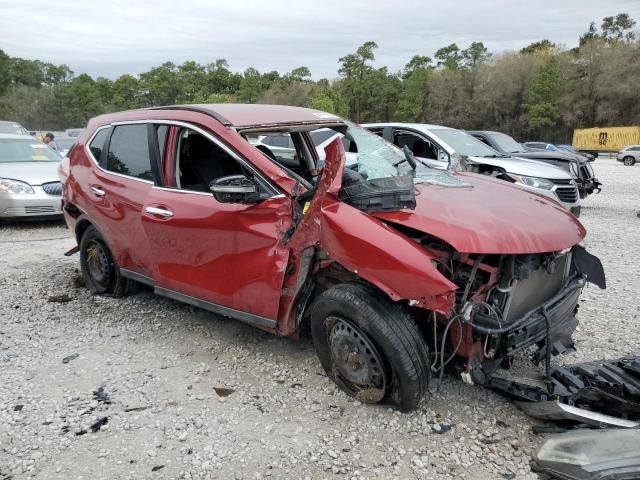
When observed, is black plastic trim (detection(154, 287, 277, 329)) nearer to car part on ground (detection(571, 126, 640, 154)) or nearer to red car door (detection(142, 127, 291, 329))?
red car door (detection(142, 127, 291, 329))

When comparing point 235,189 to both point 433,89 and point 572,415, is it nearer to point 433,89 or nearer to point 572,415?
point 572,415

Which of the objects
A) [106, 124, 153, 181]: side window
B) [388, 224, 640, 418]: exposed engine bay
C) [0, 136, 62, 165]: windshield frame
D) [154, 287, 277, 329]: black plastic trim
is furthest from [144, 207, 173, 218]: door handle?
[0, 136, 62, 165]: windshield frame

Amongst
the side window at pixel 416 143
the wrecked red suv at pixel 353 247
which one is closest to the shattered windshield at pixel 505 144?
the side window at pixel 416 143

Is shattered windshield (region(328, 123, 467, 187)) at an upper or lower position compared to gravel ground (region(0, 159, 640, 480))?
upper

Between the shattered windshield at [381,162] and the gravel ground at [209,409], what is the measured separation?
146cm

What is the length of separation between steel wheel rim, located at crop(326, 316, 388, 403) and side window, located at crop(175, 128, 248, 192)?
1560 mm

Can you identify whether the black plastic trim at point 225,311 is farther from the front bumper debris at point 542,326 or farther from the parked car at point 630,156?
the parked car at point 630,156

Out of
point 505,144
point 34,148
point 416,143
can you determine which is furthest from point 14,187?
point 505,144

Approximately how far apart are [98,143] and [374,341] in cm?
356

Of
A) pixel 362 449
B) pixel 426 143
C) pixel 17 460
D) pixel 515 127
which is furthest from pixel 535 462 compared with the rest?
pixel 515 127

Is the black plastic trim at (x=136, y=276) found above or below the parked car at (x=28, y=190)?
below

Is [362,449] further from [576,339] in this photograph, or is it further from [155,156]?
[155,156]

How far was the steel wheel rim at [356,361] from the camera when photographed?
3084mm

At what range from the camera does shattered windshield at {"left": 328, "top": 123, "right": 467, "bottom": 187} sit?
3.69 meters
